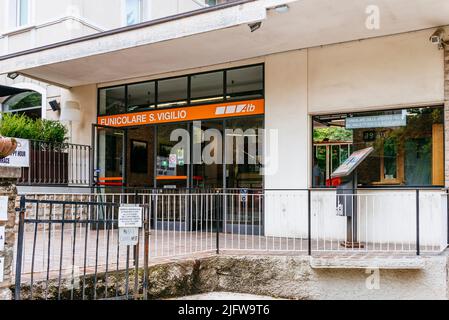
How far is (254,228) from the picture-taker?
8641 millimetres

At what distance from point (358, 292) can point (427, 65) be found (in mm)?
3796

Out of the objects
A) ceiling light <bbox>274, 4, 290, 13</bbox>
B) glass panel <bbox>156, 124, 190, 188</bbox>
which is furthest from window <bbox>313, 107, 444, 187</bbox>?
glass panel <bbox>156, 124, 190, 188</bbox>

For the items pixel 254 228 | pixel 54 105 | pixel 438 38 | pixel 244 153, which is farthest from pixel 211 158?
pixel 438 38

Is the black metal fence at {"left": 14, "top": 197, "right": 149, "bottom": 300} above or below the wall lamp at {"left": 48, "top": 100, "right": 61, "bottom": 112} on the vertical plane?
below

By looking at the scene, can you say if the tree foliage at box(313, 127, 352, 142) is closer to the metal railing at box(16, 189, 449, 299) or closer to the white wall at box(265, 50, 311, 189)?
the white wall at box(265, 50, 311, 189)

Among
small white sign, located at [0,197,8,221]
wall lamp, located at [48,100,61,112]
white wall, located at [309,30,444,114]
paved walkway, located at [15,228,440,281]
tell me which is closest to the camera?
small white sign, located at [0,197,8,221]

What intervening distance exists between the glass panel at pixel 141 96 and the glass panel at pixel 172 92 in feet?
0.61

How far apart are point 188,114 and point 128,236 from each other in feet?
17.0

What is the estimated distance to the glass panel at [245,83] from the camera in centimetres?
910

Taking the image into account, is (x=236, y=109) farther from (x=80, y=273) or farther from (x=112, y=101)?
(x=80, y=273)

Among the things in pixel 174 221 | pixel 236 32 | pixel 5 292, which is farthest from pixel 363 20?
pixel 5 292

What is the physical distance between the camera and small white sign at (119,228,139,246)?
4.96 meters

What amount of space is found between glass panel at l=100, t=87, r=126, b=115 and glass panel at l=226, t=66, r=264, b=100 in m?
2.82
